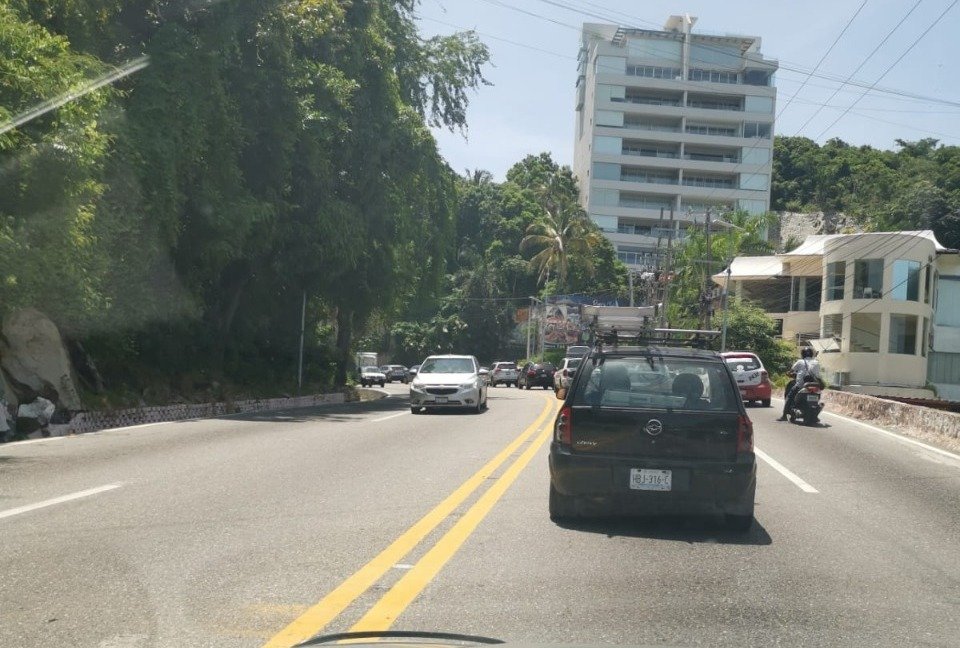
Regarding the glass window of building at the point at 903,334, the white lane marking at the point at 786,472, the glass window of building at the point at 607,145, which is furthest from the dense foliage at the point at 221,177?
the glass window of building at the point at 607,145

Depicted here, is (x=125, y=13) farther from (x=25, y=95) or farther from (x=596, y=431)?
(x=596, y=431)

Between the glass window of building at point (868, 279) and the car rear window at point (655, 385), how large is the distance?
45.0 meters

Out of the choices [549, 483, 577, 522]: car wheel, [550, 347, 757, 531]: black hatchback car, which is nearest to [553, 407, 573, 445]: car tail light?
[550, 347, 757, 531]: black hatchback car

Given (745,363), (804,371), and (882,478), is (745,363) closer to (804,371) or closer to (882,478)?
(804,371)

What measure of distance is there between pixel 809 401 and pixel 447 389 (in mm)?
8659

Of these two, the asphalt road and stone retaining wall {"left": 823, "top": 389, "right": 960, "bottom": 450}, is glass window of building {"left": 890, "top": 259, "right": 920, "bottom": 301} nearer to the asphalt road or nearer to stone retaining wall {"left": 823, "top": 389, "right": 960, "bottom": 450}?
stone retaining wall {"left": 823, "top": 389, "right": 960, "bottom": 450}

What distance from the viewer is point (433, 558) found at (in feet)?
23.9

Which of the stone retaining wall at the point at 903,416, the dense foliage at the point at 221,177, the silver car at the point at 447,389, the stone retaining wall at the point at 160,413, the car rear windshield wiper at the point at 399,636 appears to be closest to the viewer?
the car rear windshield wiper at the point at 399,636

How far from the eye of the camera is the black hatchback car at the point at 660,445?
846 centimetres

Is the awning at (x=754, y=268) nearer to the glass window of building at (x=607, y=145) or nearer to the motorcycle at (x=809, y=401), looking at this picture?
the glass window of building at (x=607, y=145)

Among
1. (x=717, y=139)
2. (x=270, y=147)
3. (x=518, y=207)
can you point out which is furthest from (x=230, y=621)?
(x=717, y=139)

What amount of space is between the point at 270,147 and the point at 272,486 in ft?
55.7

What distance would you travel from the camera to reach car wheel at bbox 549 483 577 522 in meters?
8.95

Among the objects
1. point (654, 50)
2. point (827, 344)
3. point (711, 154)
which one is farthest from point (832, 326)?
point (654, 50)
